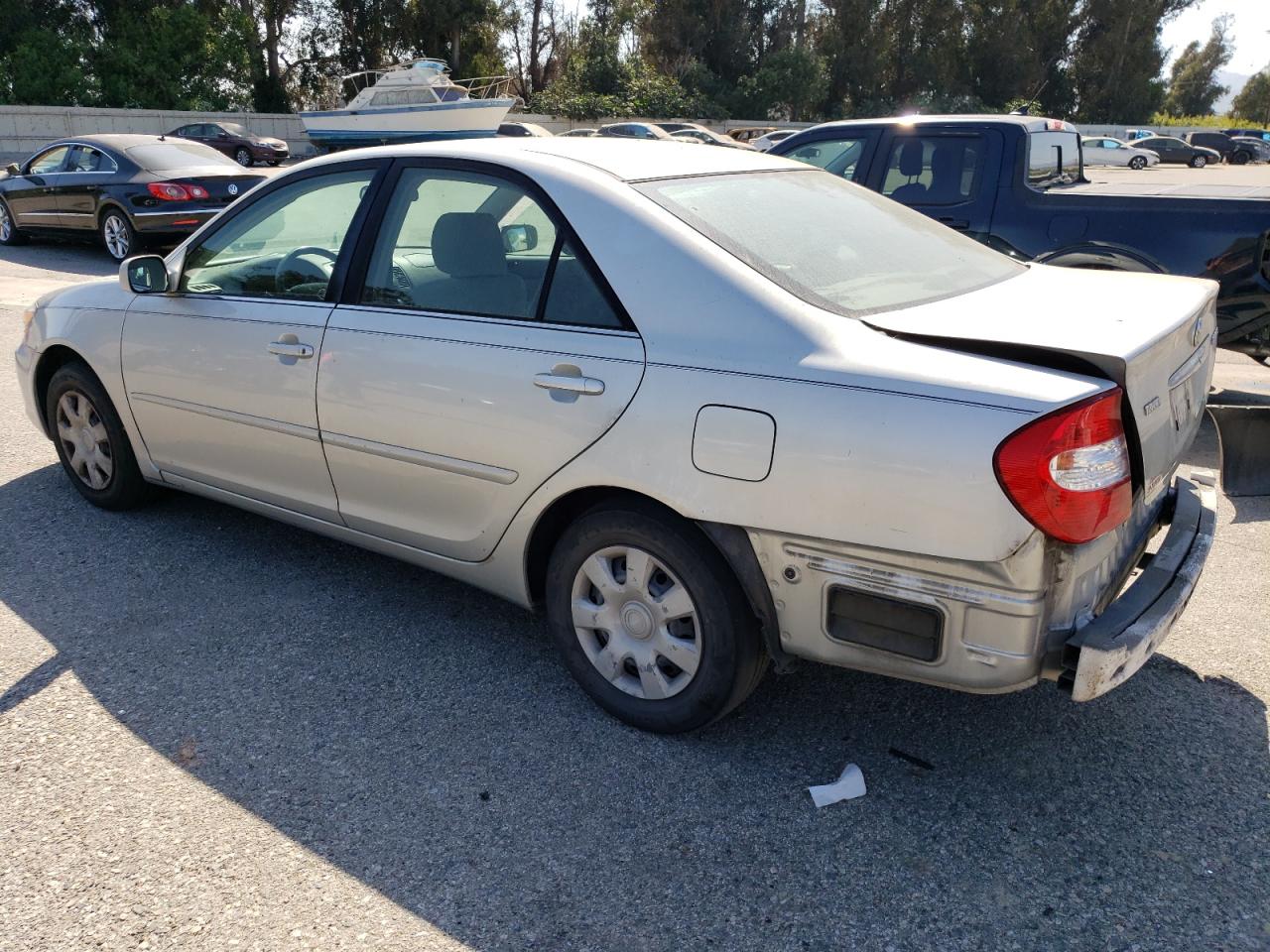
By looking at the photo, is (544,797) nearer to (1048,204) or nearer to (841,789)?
(841,789)

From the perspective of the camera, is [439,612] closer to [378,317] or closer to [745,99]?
[378,317]

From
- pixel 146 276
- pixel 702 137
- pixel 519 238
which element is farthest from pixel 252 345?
pixel 702 137

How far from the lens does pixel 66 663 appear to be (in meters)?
3.54

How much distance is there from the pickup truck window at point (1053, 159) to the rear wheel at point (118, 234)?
10.4 m

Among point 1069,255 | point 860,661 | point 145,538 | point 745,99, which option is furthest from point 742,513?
point 745,99

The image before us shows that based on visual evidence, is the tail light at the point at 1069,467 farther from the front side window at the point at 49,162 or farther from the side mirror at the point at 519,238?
the front side window at the point at 49,162

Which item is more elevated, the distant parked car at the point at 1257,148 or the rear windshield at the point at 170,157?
the rear windshield at the point at 170,157

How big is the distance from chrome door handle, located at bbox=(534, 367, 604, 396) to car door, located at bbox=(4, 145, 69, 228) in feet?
43.1

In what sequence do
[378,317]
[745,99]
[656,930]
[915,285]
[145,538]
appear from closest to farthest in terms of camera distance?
[656,930] < [915,285] < [378,317] < [145,538] < [745,99]

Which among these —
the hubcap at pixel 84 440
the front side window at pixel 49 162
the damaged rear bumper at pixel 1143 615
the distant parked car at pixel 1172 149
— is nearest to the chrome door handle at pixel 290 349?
the hubcap at pixel 84 440

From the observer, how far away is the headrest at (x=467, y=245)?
3.41 meters

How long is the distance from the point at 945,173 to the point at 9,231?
13474 mm

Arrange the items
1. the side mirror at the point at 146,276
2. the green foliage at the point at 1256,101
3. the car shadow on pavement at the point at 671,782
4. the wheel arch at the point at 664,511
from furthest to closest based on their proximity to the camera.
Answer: the green foliage at the point at 1256,101
the side mirror at the point at 146,276
the wheel arch at the point at 664,511
the car shadow on pavement at the point at 671,782

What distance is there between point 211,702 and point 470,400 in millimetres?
1271
